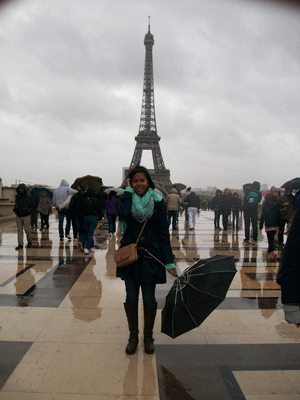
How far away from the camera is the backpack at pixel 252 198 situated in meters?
9.40

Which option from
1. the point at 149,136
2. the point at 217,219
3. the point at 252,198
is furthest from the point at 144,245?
the point at 149,136

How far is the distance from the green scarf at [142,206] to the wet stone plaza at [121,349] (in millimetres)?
1189

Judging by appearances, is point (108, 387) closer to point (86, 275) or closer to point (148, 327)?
point (148, 327)

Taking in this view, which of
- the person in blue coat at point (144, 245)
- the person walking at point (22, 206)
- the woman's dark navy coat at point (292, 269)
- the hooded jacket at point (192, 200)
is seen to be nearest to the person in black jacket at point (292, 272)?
the woman's dark navy coat at point (292, 269)

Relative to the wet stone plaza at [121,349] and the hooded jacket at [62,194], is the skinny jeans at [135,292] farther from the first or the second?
the hooded jacket at [62,194]

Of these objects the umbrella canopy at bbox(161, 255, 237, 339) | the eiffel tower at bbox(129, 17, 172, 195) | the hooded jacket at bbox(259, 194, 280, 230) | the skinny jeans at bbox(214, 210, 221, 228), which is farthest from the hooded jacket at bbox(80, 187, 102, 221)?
the eiffel tower at bbox(129, 17, 172, 195)

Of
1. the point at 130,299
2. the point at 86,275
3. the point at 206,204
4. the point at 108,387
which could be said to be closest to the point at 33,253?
the point at 86,275

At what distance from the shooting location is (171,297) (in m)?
2.83

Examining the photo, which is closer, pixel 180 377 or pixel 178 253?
pixel 180 377

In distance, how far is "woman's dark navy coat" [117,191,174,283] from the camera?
3.00 metres

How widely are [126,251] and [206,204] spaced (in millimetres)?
34176

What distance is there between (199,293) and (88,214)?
16.6 feet

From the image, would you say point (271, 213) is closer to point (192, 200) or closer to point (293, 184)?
point (293, 184)

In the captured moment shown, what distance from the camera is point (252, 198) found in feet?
31.0
